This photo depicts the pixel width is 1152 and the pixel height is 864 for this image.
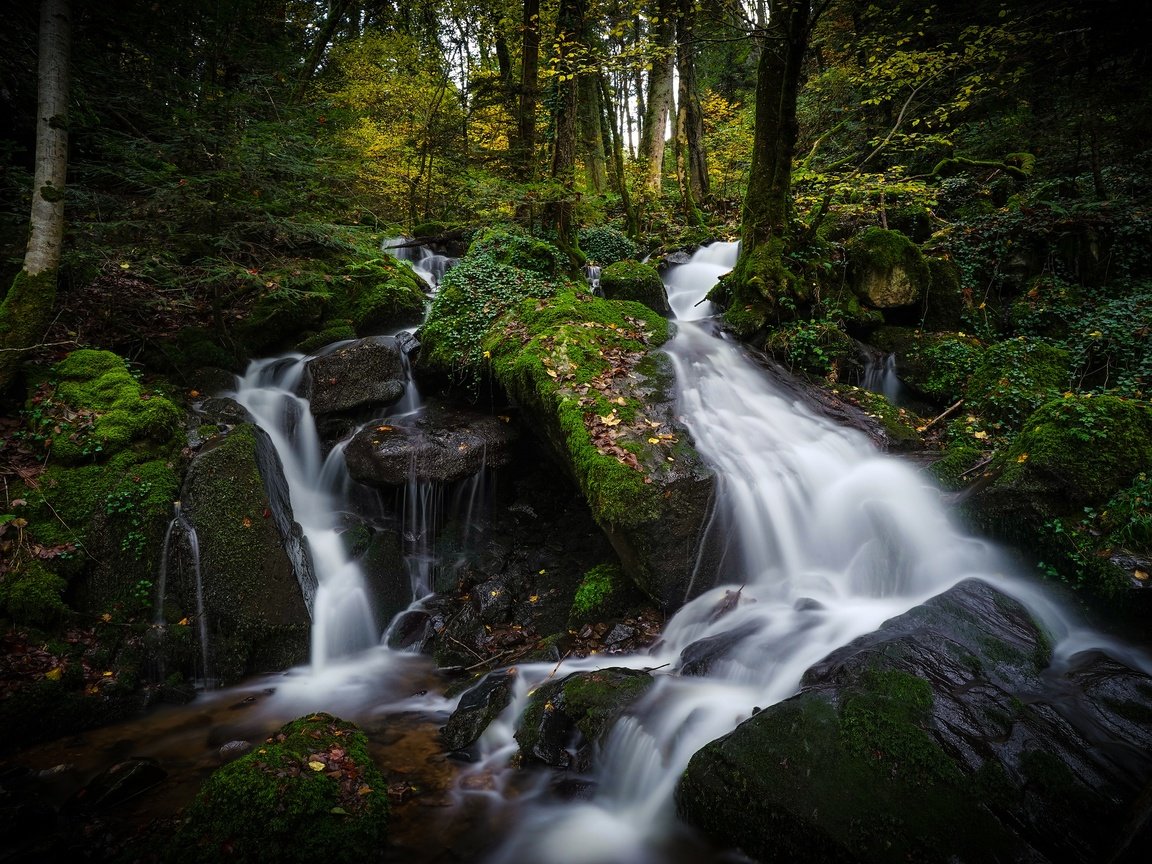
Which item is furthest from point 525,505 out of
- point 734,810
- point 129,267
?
point 129,267

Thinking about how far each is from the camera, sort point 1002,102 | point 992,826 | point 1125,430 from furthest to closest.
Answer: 1. point 1002,102
2. point 1125,430
3. point 992,826

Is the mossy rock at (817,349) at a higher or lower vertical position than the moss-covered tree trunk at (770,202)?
lower

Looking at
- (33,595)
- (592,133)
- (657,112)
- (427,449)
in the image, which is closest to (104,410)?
(33,595)

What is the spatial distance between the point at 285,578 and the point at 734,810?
15.5 ft

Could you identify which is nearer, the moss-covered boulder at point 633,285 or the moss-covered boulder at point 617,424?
the moss-covered boulder at point 617,424

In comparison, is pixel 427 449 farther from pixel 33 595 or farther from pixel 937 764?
pixel 937 764

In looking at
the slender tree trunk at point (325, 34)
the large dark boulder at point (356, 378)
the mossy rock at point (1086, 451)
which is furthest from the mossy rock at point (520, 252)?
the slender tree trunk at point (325, 34)

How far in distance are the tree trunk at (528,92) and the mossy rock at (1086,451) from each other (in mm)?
9718

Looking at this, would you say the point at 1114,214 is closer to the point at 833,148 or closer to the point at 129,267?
the point at 833,148

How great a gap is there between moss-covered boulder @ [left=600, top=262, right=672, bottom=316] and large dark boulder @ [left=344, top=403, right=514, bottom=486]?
371cm

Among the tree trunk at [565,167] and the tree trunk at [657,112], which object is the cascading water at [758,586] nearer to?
the tree trunk at [565,167]

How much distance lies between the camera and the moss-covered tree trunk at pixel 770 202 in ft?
26.5

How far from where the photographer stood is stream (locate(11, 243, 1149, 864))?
3.54 metres

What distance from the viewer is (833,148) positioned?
16.0 meters
